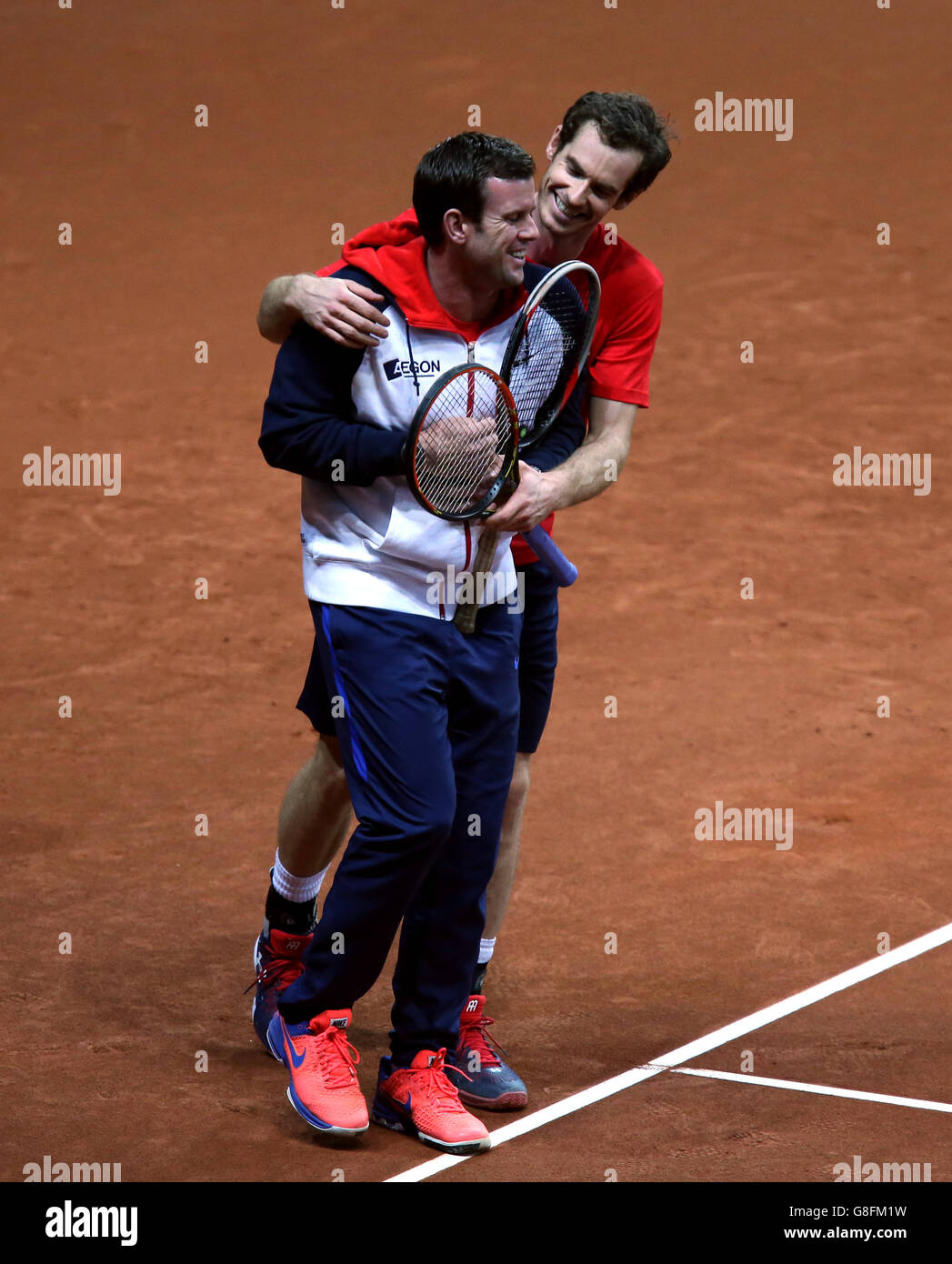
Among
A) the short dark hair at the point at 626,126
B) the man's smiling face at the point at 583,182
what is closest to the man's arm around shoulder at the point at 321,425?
the man's smiling face at the point at 583,182

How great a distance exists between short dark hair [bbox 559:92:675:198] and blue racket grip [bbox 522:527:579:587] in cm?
86

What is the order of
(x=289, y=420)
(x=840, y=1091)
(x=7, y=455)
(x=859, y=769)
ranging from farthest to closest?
Answer: (x=7, y=455)
(x=859, y=769)
(x=840, y=1091)
(x=289, y=420)

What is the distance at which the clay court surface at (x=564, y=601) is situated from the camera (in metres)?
4.45

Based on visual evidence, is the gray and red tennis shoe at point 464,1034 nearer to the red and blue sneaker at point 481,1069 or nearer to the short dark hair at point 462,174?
the red and blue sneaker at point 481,1069

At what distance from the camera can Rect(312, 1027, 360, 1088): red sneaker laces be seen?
4039mm

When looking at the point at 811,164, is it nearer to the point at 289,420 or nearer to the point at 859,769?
the point at 859,769

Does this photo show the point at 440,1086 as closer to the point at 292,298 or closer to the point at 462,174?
the point at 292,298

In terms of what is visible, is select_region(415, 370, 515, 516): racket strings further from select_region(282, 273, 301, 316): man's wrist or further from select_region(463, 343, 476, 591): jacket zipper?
select_region(282, 273, 301, 316): man's wrist

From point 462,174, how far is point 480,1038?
211 cm

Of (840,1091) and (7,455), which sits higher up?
(7,455)

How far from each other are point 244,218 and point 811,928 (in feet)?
31.4

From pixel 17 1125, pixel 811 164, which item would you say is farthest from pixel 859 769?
pixel 811 164

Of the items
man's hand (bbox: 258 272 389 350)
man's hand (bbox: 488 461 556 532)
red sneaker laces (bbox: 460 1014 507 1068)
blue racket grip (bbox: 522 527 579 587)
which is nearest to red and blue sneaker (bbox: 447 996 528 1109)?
red sneaker laces (bbox: 460 1014 507 1068)

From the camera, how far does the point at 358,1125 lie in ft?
13.0
